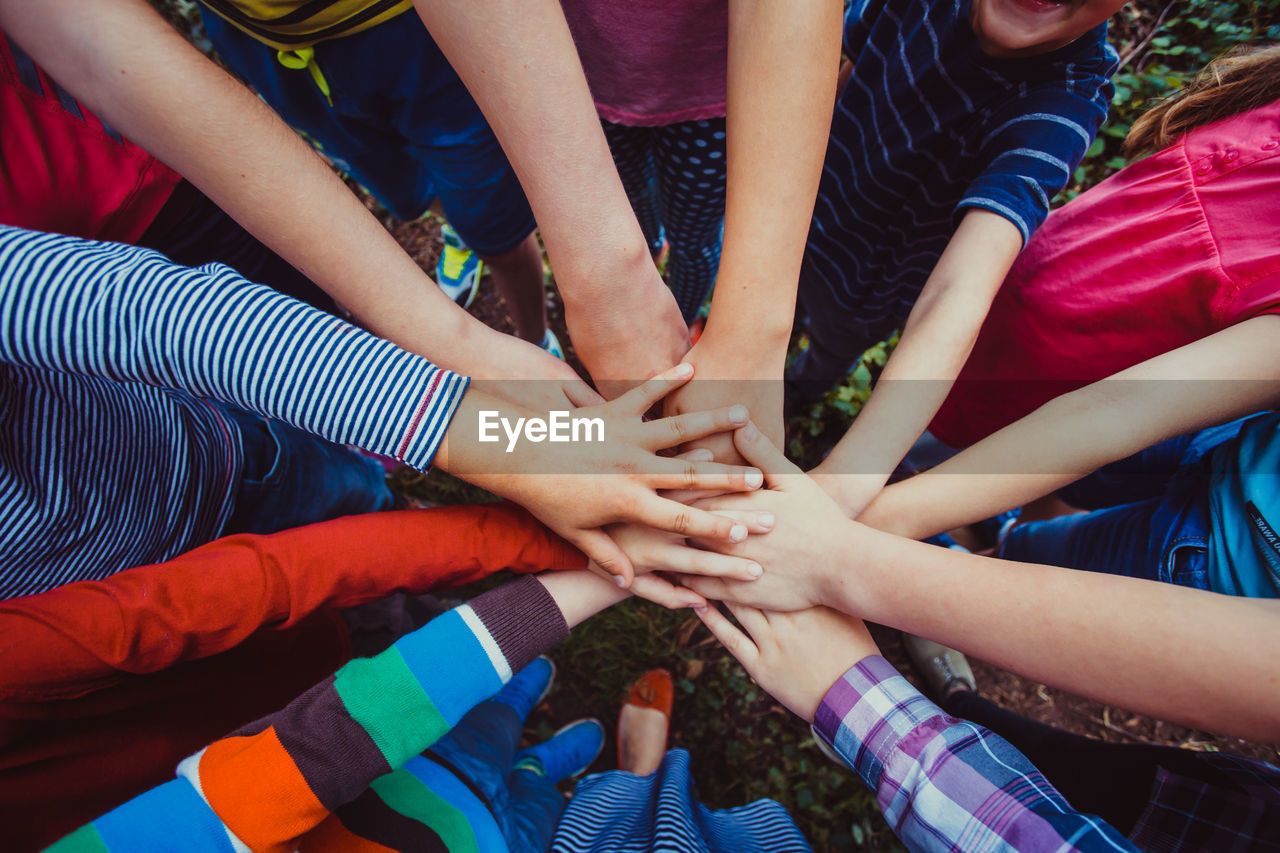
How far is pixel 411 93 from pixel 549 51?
19.2 inches

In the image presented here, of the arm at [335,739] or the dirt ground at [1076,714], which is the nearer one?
the arm at [335,739]

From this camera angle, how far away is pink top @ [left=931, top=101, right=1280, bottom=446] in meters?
0.89

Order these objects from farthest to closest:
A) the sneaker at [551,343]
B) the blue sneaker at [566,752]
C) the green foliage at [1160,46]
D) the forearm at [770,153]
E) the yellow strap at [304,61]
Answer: the green foliage at [1160,46], the sneaker at [551,343], the blue sneaker at [566,752], the yellow strap at [304,61], the forearm at [770,153]

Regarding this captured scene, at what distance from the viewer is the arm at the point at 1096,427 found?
2.69 feet

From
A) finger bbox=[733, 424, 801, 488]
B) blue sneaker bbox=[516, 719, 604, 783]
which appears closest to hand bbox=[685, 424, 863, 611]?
finger bbox=[733, 424, 801, 488]

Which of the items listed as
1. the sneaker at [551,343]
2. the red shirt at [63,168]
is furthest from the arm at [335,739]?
the sneaker at [551,343]

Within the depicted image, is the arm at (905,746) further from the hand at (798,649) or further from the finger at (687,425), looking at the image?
the finger at (687,425)

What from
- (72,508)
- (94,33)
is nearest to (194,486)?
(72,508)

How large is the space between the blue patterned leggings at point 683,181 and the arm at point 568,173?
18.1 inches

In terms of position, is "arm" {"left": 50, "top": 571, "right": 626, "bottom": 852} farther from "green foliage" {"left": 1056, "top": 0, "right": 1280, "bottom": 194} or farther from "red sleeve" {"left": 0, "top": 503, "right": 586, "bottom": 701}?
"green foliage" {"left": 1056, "top": 0, "right": 1280, "bottom": 194}

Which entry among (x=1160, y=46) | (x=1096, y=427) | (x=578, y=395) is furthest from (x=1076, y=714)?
(x=1160, y=46)

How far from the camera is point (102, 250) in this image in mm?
753

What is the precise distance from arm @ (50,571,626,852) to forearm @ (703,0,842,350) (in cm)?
61

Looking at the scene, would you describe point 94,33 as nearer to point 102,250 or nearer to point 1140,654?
point 102,250
